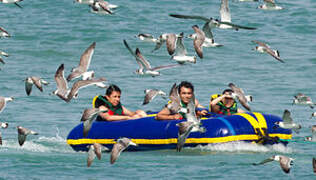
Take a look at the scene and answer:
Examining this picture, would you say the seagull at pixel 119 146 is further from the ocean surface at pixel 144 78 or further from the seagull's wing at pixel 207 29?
the seagull's wing at pixel 207 29

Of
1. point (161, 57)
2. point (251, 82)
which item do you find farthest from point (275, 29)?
point (251, 82)

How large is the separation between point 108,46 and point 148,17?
5.20 metres

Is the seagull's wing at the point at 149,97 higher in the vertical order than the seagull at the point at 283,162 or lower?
higher

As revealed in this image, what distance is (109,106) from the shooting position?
17.3 meters

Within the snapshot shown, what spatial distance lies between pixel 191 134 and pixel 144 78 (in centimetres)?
1154

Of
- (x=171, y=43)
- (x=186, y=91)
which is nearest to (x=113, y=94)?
(x=186, y=91)

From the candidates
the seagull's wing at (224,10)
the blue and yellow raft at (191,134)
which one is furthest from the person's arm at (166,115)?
the seagull's wing at (224,10)

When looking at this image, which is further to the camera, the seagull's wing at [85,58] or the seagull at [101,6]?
the seagull at [101,6]

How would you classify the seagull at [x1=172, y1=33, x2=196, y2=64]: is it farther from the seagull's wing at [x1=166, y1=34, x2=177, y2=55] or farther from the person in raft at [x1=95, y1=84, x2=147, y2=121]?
the person in raft at [x1=95, y1=84, x2=147, y2=121]

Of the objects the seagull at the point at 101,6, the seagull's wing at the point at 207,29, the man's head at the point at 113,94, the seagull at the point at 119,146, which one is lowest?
the seagull at the point at 119,146

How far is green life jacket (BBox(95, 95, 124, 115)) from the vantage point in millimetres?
17000

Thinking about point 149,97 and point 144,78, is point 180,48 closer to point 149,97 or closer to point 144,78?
point 149,97

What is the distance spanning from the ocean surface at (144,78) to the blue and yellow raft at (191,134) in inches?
8.7

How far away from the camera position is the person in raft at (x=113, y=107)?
16750 mm
